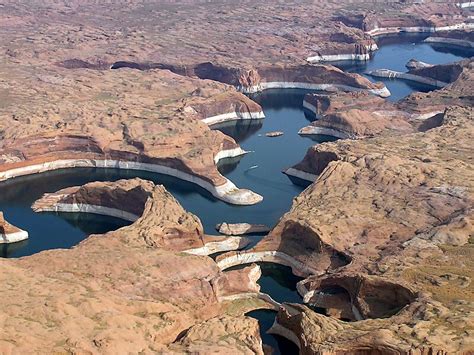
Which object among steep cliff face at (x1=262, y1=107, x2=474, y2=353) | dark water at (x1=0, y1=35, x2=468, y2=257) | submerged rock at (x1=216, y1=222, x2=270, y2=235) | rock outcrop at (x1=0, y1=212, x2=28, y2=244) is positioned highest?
steep cliff face at (x1=262, y1=107, x2=474, y2=353)

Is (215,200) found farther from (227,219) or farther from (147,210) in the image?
(147,210)

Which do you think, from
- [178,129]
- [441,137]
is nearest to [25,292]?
[178,129]

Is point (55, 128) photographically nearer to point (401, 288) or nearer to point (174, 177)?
point (174, 177)

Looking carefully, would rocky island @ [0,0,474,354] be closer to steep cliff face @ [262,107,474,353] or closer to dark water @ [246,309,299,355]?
steep cliff face @ [262,107,474,353]

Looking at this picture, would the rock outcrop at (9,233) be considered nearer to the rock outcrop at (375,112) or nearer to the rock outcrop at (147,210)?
the rock outcrop at (147,210)

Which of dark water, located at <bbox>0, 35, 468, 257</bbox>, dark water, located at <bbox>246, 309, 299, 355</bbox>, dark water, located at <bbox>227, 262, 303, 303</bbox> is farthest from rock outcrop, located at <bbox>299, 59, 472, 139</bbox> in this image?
dark water, located at <bbox>246, 309, 299, 355</bbox>

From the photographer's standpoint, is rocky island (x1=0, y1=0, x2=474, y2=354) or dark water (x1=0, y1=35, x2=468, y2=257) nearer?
rocky island (x1=0, y1=0, x2=474, y2=354)
